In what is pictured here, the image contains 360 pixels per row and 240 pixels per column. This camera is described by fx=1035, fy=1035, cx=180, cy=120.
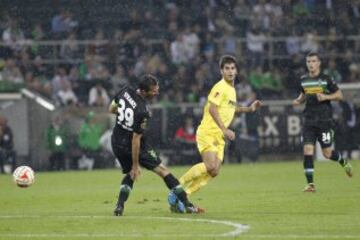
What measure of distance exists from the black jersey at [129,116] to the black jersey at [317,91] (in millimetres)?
5533

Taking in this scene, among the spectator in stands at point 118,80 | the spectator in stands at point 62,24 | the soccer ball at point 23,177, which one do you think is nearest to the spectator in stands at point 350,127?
the spectator in stands at point 118,80

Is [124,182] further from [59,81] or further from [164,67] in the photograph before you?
[164,67]

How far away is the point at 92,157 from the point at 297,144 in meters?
6.07

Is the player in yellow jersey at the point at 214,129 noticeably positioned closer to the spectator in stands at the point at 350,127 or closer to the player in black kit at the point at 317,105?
the player in black kit at the point at 317,105

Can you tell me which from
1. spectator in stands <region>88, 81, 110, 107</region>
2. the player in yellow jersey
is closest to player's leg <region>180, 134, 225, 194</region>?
the player in yellow jersey

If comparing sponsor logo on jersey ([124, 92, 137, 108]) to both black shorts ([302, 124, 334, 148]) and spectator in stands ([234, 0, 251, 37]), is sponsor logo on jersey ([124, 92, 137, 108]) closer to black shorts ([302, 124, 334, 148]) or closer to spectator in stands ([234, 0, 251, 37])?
black shorts ([302, 124, 334, 148])

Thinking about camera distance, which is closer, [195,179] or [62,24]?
[195,179]

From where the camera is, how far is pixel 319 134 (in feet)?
60.8

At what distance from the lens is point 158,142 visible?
30.1 metres

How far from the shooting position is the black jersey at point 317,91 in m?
18.3

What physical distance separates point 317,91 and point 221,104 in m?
4.03

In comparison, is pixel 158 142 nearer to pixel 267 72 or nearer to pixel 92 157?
pixel 92 157

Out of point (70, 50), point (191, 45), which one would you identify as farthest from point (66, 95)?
point (191, 45)

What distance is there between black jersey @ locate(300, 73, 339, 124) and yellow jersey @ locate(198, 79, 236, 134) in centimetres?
362
